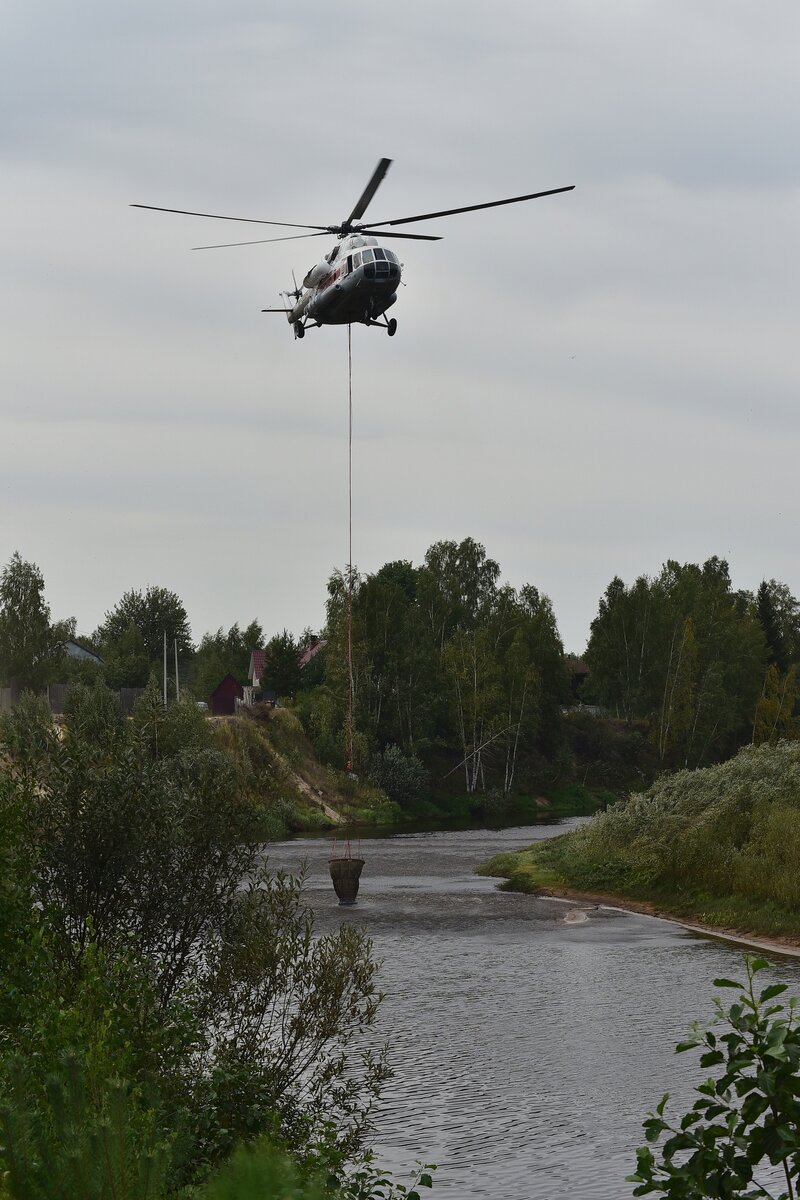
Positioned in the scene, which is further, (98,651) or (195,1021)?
(98,651)

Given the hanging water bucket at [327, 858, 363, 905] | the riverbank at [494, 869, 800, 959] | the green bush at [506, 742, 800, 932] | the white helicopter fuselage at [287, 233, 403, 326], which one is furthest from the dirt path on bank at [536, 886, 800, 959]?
the white helicopter fuselage at [287, 233, 403, 326]

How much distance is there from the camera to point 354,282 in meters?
29.8

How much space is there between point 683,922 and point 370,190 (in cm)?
2197

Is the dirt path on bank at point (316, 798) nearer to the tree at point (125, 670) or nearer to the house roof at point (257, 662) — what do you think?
the tree at point (125, 670)

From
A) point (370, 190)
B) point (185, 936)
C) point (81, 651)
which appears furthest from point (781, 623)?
point (185, 936)

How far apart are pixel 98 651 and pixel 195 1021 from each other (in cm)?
13435

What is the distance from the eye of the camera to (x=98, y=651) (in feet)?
474

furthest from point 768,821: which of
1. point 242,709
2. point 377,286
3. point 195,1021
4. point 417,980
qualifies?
point 242,709

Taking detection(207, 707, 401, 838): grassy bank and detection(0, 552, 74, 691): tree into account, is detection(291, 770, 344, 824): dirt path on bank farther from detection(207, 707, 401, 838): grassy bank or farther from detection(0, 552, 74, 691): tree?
detection(0, 552, 74, 691): tree

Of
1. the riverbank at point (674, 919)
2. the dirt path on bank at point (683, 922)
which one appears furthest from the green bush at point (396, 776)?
the dirt path on bank at point (683, 922)

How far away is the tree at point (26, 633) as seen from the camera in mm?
95938

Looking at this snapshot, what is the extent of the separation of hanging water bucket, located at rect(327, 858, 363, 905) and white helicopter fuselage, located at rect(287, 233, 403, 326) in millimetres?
16868

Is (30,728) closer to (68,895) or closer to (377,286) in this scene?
(68,895)

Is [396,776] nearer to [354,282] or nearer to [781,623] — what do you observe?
[781,623]
